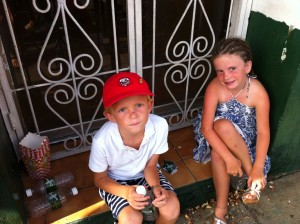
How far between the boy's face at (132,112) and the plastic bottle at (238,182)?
3.08 feet

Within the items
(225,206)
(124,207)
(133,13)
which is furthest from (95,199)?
(133,13)

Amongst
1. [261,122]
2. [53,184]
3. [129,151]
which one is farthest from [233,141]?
[53,184]

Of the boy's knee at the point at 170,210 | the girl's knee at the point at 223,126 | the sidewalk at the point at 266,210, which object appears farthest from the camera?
the sidewalk at the point at 266,210

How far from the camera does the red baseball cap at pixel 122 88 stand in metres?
1.50

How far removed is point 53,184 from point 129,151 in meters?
0.71

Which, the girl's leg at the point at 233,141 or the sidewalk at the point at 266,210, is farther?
the sidewalk at the point at 266,210

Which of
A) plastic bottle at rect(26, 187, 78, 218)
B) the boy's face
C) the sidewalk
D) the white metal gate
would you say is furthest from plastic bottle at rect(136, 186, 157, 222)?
the white metal gate

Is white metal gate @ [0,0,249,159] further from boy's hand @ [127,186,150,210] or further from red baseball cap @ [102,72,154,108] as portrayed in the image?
boy's hand @ [127,186,150,210]

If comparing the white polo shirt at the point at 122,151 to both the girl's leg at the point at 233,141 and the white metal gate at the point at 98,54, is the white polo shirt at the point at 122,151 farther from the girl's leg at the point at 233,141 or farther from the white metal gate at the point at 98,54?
the white metal gate at the point at 98,54

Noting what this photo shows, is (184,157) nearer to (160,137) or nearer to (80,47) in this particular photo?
(160,137)

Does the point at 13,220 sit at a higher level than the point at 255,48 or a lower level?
lower

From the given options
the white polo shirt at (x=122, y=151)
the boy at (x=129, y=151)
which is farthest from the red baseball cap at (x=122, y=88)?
the white polo shirt at (x=122, y=151)

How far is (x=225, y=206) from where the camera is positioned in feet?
6.97

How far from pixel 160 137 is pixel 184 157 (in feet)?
2.30
